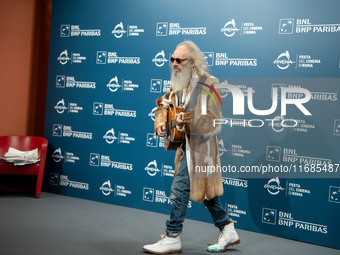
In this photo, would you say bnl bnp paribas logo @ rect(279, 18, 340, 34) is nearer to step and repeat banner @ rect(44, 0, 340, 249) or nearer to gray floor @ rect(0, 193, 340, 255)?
step and repeat banner @ rect(44, 0, 340, 249)

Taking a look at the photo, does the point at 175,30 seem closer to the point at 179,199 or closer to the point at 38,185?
the point at 179,199

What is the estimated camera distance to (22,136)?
20.9 ft

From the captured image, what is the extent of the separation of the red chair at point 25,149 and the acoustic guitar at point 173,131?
2.44 meters

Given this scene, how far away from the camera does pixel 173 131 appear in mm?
4027

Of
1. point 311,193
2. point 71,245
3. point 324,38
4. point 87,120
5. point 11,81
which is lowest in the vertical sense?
point 71,245

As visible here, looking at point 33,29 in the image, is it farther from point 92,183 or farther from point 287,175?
point 287,175

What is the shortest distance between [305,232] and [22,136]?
3979mm

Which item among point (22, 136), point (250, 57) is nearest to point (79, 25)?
point (22, 136)

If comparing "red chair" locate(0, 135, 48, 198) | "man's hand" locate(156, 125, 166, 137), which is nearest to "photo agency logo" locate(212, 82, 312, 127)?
"man's hand" locate(156, 125, 166, 137)

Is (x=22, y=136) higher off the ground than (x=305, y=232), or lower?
higher

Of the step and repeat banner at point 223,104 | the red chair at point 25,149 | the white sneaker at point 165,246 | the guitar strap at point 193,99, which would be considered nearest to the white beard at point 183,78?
the guitar strap at point 193,99

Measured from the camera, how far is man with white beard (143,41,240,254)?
3979 mm

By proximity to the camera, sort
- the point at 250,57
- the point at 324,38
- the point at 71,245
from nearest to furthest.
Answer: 1. the point at 71,245
2. the point at 324,38
3. the point at 250,57

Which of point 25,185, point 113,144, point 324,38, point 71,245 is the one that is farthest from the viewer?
point 25,185
